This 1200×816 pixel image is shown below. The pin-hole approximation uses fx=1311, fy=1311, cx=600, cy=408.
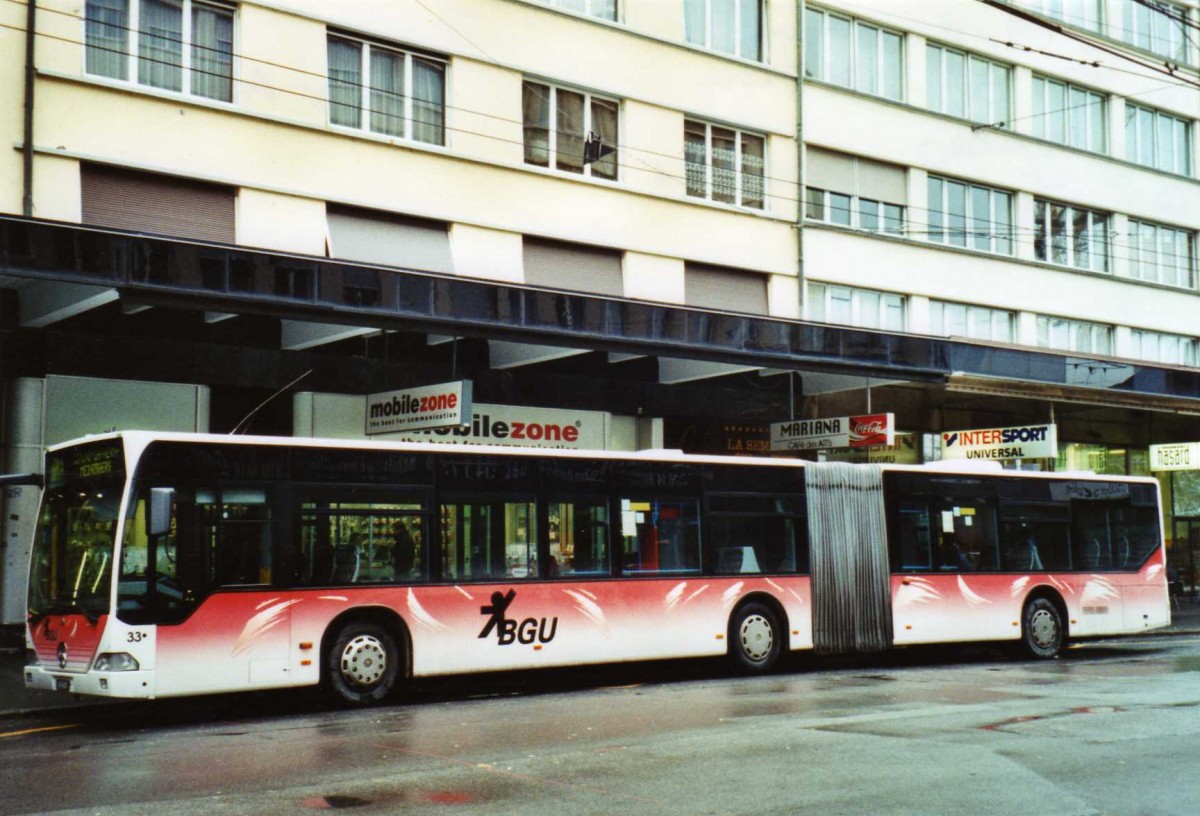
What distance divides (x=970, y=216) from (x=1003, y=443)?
21.2 ft

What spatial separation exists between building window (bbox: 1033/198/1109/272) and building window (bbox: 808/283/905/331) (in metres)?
5.49

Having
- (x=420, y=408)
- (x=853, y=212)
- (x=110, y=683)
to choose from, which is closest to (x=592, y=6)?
(x=853, y=212)

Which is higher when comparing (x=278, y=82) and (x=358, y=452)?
(x=278, y=82)

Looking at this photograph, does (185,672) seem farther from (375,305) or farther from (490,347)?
(490,347)

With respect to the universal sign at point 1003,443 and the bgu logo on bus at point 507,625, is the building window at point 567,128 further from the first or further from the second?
the bgu logo on bus at point 507,625

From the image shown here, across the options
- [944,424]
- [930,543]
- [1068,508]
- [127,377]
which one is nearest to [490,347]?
[127,377]

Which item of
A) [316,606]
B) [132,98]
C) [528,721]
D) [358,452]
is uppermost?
[132,98]

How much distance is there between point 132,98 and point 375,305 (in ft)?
15.0

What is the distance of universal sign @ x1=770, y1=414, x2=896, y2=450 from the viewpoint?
22.9 metres

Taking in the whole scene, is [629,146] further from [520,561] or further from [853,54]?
[520,561]

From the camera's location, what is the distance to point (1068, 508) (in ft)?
64.9

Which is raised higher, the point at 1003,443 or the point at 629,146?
the point at 629,146

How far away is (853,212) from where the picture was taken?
92.1 feet

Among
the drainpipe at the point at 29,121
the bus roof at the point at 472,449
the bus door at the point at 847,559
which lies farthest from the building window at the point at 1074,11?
the drainpipe at the point at 29,121
